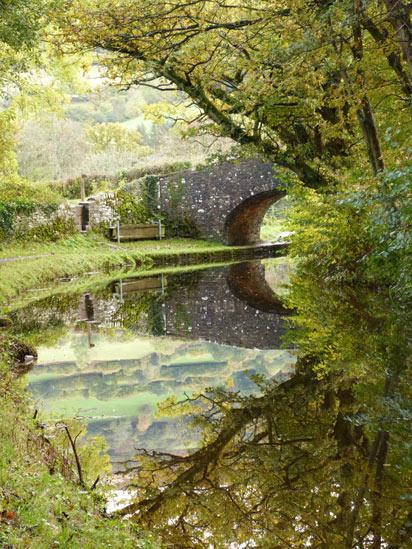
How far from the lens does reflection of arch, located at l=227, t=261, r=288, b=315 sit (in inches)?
581

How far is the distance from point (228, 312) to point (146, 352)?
4.09 meters

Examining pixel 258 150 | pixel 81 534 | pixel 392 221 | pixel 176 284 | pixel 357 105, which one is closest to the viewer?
pixel 81 534

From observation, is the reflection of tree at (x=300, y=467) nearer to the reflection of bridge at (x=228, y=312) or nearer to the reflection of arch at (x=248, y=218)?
the reflection of bridge at (x=228, y=312)

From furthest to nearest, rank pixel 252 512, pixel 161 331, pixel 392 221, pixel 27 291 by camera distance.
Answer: pixel 27 291 < pixel 161 331 < pixel 392 221 < pixel 252 512

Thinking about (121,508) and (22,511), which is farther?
(121,508)

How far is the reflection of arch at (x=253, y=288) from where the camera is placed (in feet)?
48.4

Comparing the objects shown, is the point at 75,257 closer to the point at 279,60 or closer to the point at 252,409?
the point at 279,60

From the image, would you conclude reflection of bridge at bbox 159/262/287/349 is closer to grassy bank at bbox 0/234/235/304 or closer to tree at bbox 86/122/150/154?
grassy bank at bbox 0/234/235/304

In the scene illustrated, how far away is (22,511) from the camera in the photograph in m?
3.57

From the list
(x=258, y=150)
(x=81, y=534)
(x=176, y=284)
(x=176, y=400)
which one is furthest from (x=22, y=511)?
(x=176, y=284)

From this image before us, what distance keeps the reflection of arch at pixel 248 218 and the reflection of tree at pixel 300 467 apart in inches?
856

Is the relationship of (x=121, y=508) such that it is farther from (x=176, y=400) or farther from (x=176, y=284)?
(x=176, y=284)

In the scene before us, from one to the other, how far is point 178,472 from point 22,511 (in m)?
1.79

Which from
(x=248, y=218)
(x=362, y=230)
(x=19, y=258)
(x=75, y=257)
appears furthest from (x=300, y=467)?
(x=248, y=218)
